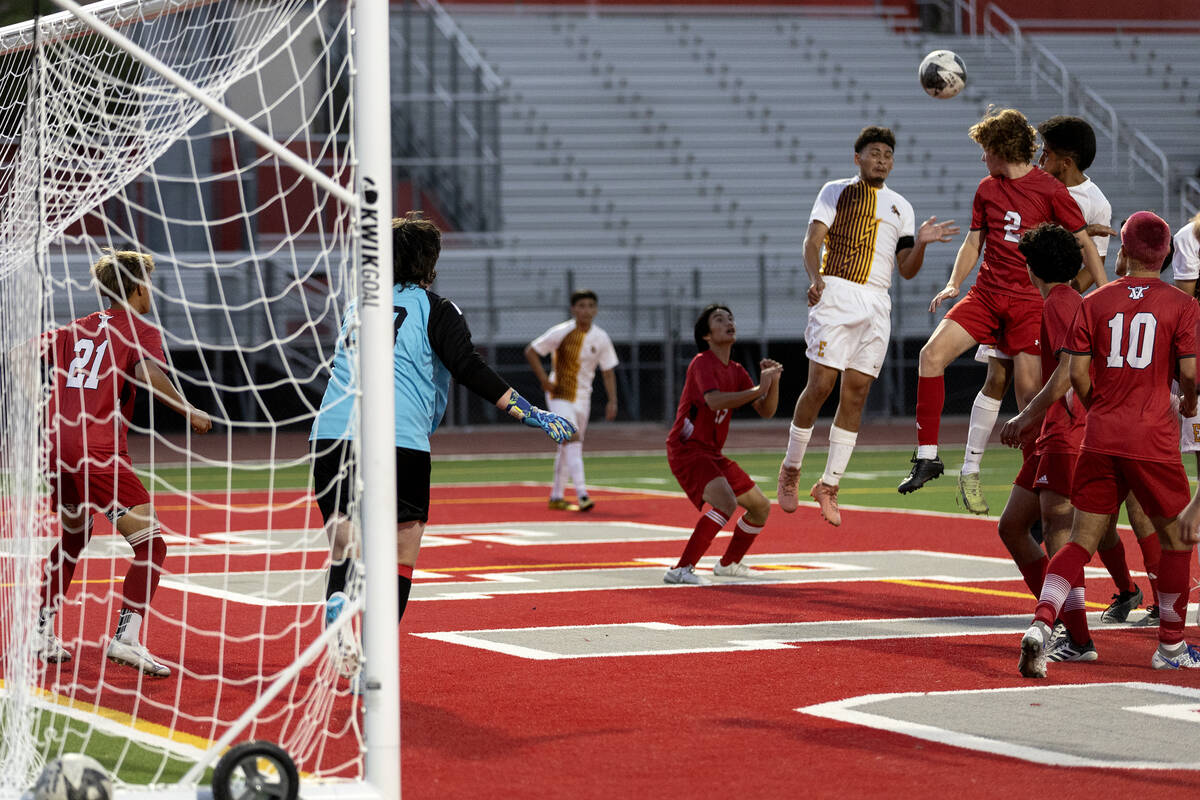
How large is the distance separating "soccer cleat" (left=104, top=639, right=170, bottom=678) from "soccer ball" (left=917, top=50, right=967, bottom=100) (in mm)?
5734

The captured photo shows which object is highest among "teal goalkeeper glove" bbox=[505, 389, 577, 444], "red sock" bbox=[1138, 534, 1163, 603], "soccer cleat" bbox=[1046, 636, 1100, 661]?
"teal goalkeeper glove" bbox=[505, 389, 577, 444]

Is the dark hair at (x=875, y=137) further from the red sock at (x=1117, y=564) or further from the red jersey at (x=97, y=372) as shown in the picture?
the red jersey at (x=97, y=372)

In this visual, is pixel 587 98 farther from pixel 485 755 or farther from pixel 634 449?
pixel 485 755

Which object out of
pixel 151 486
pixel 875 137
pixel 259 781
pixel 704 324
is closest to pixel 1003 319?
pixel 875 137

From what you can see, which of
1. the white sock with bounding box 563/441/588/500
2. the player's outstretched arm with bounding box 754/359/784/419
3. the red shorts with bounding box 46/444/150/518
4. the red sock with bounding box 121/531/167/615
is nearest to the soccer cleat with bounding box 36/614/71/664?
the red sock with bounding box 121/531/167/615

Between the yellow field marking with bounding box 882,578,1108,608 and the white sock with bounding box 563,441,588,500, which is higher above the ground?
the white sock with bounding box 563,441,588,500

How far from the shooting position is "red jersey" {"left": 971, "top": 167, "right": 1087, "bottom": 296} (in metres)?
9.82

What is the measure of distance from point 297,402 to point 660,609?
2029 cm

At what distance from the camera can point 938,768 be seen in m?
5.93

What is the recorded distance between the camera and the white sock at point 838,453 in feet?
35.2

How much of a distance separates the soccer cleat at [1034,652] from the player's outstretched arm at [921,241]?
10.0 ft

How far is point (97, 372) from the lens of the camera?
27.7 ft

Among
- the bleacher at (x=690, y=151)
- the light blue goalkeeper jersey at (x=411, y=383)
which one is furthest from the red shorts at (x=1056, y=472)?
the bleacher at (x=690, y=151)

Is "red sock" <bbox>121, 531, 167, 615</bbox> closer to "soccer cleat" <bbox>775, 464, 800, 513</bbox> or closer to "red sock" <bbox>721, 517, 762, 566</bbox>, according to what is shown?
"soccer cleat" <bbox>775, 464, 800, 513</bbox>
